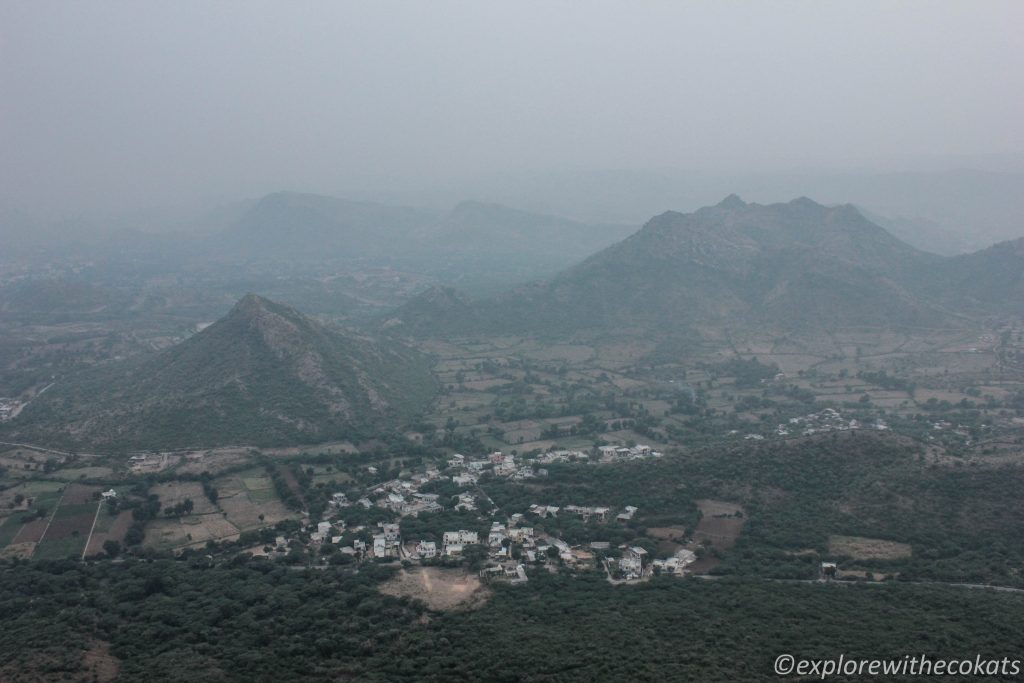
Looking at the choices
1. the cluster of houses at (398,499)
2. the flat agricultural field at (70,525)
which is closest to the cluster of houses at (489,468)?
the cluster of houses at (398,499)

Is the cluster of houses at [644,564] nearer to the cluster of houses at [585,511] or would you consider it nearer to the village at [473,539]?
the village at [473,539]

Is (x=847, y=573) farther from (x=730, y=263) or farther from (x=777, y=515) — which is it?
(x=730, y=263)

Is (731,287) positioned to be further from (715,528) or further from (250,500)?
(250,500)

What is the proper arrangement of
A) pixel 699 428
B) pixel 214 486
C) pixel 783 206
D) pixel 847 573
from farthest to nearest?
pixel 783 206 < pixel 699 428 < pixel 214 486 < pixel 847 573

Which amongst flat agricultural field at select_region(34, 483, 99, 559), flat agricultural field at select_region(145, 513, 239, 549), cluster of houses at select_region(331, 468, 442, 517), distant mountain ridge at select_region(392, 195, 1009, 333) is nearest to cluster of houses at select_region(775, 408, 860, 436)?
cluster of houses at select_region(331, 468, 442, 517)

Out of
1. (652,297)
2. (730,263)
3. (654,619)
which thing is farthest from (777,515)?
(730,263)

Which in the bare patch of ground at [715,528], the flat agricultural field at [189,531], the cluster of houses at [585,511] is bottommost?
the flat agricultural field at [189,531]

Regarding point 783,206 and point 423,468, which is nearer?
point 423,468
